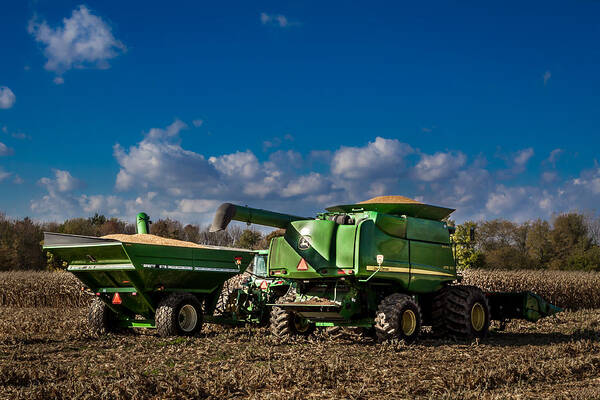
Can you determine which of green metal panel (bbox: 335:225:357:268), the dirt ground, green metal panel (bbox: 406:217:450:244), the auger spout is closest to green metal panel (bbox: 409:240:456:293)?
green metal panel (bbox: 406:217:450:244)

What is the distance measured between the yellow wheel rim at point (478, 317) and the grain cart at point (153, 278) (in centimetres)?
425

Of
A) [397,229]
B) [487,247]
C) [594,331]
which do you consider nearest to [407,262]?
[397,229]

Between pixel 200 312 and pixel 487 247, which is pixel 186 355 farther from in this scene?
pixel 487 247

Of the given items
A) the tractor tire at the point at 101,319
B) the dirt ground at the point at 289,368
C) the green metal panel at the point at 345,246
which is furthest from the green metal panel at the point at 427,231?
the tractor tire at the point at 101,319

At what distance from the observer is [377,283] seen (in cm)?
1198

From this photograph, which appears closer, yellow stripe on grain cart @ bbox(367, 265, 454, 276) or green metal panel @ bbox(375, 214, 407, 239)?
yellow stripe on grain cart @ bbox(367, 265, 454, 276)

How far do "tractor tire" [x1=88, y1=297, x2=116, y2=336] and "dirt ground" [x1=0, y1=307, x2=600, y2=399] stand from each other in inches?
22.7

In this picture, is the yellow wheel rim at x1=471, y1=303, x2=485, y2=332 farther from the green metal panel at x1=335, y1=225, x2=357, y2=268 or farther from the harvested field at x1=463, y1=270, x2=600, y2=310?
the harvested field at x1=463, y1=270, x2=600, y2=310

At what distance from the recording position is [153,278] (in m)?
13.0

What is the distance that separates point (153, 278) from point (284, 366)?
518cm

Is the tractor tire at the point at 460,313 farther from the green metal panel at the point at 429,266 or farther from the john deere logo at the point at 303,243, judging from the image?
the john deere logo at the point at 303,243

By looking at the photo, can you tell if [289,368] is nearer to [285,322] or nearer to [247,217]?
[247,217]

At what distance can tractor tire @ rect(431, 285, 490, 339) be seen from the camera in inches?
493

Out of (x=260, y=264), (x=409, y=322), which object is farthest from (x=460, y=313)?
(x=260, y=264)
